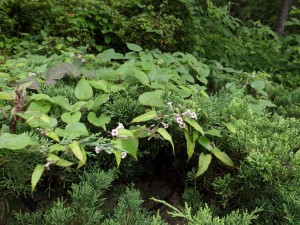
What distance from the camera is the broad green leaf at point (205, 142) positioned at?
1.58 meters

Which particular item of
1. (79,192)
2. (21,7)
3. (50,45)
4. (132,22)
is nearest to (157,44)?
(132,22)

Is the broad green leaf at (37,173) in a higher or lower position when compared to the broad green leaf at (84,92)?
lower

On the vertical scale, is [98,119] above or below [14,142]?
below

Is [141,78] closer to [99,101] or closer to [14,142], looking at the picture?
[99,101]

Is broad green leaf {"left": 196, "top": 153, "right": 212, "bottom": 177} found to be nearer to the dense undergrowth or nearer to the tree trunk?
the dense undergrowth

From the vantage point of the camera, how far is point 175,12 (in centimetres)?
439

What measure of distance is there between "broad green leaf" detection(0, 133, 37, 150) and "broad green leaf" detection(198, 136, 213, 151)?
2.42 ft

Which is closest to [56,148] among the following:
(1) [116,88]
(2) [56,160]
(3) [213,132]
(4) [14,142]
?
(2) [56,160]

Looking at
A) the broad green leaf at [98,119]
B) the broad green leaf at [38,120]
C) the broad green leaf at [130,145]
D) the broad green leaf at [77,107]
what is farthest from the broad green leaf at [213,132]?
the broad green leaf at [38,120]

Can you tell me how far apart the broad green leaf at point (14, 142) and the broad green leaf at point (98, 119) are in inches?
14.8

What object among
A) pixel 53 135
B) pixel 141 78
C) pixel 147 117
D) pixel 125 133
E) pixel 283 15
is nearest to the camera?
pixel 53 135

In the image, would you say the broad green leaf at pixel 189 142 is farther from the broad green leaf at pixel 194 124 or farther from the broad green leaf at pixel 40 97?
the broad green leaf at pixel 40 97

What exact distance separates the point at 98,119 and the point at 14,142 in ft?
1.54

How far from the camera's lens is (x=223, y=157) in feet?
5.09
